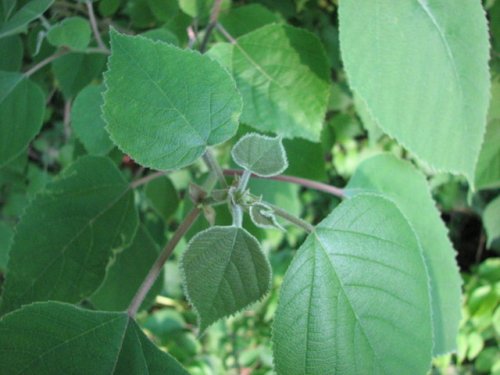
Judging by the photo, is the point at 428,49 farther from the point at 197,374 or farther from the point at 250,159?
the point at 197,374

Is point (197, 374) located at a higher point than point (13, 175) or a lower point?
lower

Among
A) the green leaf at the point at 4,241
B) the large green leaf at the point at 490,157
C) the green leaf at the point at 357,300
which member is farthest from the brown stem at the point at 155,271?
the green leaf at the point at 4,241

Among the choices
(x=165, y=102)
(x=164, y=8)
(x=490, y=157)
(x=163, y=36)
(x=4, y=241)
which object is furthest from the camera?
(x=4, y=241)

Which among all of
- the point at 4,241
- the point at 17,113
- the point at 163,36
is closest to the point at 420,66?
the point at 163,36

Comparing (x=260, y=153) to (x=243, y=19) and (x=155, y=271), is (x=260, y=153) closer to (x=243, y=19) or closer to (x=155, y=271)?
(x=155, y=271)

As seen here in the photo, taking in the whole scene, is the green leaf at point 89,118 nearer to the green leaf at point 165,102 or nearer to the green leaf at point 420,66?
the green leaf at point 165,102

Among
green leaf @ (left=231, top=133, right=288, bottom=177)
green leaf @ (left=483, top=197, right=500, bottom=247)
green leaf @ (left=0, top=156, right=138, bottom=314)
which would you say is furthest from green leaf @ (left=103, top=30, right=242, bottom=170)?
Answer: green leaf @ (left=483, top=197, right=500, bottom=247)

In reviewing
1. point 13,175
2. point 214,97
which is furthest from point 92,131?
point 13,175
